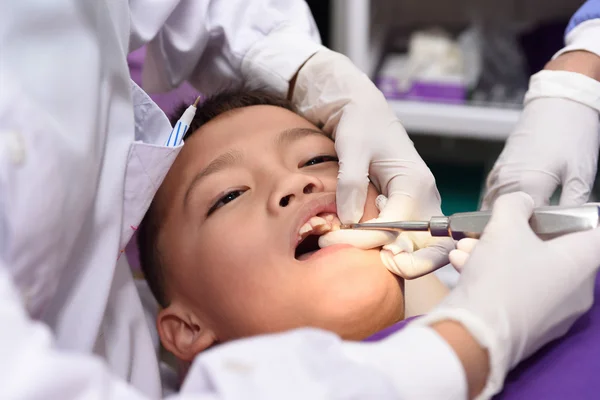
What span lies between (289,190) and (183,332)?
0.28 meters

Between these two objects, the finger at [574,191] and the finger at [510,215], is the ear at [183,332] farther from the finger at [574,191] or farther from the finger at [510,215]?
the finger at [574,191]

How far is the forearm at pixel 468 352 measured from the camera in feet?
2.02

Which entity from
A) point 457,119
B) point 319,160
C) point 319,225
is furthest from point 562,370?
point 457,119

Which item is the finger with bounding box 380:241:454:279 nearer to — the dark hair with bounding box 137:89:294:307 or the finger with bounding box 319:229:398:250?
the finger with bounding box 319:229:398:250

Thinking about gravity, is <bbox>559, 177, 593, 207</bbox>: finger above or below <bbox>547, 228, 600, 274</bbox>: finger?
below

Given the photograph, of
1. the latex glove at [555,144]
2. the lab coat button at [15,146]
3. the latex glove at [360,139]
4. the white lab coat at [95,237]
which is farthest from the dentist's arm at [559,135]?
the lab coat button at [15,146]

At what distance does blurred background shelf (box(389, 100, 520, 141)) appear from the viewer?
5.53 feet

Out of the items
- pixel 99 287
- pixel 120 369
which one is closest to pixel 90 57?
pixel 99 287

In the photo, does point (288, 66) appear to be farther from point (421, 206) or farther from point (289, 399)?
point (289, 399)

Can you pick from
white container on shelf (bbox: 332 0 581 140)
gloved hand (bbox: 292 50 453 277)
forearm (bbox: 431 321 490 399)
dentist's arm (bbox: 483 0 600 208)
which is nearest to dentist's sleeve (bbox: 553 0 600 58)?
dentist's arm (bbox: 483 0 600 208)

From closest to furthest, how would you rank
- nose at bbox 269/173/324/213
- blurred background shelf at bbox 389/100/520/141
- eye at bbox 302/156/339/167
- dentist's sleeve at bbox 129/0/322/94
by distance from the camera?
nose at bbox 269/173/324/213 < eye at bbox 302/156/339/167 < dentist's sleeve at bbox 129/0/322/94 < blurred background shelf at bbox 389/100/520/141

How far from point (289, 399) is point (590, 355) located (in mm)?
396

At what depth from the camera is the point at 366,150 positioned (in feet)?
3.25

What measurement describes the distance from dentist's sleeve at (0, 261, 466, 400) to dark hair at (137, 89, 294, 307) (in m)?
0.45
